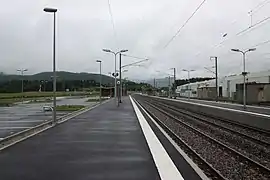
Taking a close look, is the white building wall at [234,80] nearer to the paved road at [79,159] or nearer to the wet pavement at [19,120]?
A: the wet pavement at [19,120]

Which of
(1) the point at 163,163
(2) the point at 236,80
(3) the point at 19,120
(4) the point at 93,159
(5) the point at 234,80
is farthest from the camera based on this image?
(5) the point at 234,80

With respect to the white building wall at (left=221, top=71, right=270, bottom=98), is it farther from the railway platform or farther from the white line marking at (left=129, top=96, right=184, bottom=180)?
the white line marking at (left=129, top=96, right=184, bottom=180)

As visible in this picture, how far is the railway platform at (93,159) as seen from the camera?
8750 millimetres

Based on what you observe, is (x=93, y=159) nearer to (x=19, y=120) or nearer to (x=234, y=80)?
(x=19, y=120)

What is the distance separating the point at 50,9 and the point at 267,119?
43.5ft

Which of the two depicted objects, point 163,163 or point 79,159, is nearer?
point 163,163

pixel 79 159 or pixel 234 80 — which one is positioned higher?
pixel 234 80

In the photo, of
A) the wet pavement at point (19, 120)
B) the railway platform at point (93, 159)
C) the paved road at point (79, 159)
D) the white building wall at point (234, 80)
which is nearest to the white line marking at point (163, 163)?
the railway platform at point (93, 159)

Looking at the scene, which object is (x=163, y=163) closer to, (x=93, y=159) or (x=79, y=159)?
(x=93, y=159)

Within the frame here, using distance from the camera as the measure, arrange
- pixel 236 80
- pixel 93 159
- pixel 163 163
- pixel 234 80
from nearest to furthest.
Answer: pixel 163 163 < pixel 93 159 < pixel 236 80 < pixel 234 80

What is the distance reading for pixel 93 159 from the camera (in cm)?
1083

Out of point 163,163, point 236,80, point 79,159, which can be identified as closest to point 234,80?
point 236,80

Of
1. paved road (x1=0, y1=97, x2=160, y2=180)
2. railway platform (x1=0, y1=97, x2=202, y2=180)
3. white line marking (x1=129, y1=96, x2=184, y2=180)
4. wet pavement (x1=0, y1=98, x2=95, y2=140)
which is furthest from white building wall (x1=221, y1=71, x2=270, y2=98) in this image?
white line marking (x1=129, y1=96, x2=184, y2=180)

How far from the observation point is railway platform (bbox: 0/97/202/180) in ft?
28.7
